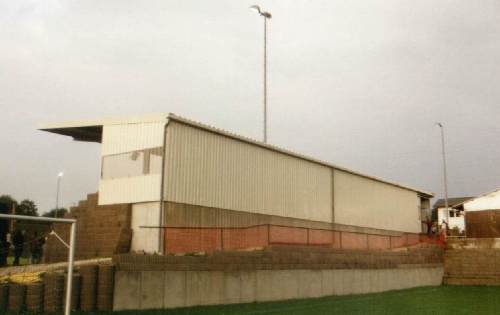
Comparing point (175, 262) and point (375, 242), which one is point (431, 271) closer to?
point (375, 242)

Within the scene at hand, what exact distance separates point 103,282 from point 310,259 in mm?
8810

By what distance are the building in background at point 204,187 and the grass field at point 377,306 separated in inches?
107

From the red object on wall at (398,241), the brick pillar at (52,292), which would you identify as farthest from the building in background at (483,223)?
the brick pillar at (52,292)

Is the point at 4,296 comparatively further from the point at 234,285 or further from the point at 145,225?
the point at 145,225

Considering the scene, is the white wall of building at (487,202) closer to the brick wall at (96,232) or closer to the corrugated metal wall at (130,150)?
the corrugated metal wall at (130,150)

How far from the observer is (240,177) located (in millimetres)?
23688

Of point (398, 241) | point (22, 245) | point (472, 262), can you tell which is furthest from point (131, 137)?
point (472, 262)

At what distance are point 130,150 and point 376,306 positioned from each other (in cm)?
1118

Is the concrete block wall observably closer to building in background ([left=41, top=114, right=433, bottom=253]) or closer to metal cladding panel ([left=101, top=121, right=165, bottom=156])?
building in background ([left=41, top=114, right=433, bottom=253])

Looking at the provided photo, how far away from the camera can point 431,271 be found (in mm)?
28188

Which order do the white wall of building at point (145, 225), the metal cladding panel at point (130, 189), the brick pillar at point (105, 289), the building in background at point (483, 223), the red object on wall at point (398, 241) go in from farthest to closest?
the building in background at point (483, 223)
the red object on wall at point (398, 241)
the metal cladding panel at point (130, 189)
the white wall of building at point (145, 225)
the brick pillar at point (105, 289)

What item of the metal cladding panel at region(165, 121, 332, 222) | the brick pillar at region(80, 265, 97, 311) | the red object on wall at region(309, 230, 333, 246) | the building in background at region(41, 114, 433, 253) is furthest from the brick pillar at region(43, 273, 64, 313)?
the red object on wall at region(309, 230, 333, 246)

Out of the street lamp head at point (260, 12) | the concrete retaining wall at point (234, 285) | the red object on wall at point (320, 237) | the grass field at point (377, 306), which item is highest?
the street lamp head at point (260, 12)

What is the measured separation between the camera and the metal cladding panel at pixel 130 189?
19817mm
